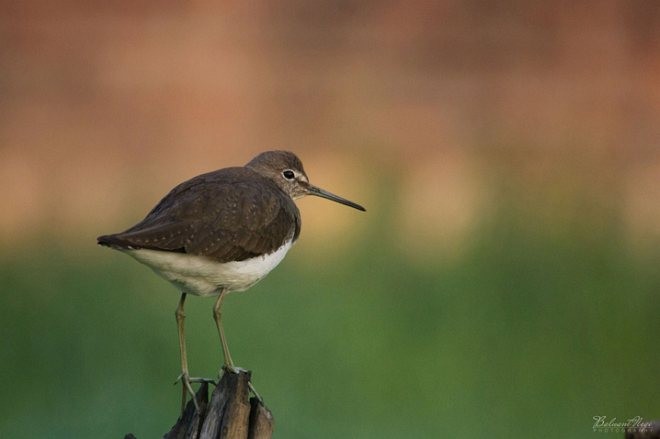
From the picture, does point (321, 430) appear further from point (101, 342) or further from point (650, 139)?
point (650, 139)

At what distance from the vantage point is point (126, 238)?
3965mm

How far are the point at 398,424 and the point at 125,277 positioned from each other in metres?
1.58

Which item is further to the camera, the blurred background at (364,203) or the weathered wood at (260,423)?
the blurred background at (364,203)

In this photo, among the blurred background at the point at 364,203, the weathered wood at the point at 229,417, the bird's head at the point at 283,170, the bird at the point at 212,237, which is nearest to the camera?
the weathered wood at the point at 229,417

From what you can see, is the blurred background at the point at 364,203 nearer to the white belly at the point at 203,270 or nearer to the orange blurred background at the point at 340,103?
the orange blurred background at the point at 340,103

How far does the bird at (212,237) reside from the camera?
4.08 m

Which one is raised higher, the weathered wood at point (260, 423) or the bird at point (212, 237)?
the bird at point (212, 237)

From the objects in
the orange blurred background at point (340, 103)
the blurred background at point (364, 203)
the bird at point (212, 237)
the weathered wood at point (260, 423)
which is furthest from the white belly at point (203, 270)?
the orange blurred background at point (340, 103)

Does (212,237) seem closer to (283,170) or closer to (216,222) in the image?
(216,222)

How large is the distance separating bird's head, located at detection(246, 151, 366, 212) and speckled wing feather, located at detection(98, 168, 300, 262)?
40 centimetres

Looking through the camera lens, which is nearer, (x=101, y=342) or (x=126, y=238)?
(x=126, y=238)

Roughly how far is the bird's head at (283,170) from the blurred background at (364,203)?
0.95 m

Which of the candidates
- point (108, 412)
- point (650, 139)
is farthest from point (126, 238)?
point (650, 139)

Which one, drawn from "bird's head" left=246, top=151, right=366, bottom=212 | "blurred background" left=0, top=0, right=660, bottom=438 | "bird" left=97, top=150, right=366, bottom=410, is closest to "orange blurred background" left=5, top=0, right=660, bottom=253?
"blurred background" left=0, top=0, right=660, bottom=438
